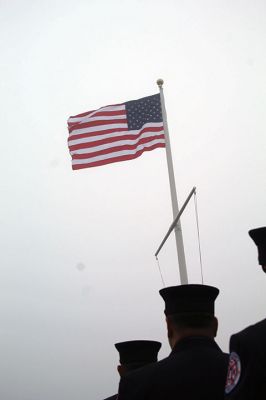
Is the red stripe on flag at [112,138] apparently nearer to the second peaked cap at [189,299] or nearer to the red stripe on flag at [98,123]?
the red stripe on flag at [98,123]

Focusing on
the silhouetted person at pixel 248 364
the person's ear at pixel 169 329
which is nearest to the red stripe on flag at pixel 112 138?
the person's ear at pixel 169 329

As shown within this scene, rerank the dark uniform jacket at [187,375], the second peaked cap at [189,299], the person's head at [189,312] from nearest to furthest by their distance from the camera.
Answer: the dark uniform jacket at [187,375], the person's head at [189,312], the second peaked cap at [189,299]

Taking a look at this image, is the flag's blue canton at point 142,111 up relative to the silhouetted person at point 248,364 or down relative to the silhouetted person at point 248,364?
up

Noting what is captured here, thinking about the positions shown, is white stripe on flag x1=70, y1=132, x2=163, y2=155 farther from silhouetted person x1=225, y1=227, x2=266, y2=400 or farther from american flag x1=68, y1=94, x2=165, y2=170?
silhouetted person x1=225, y1=227, x2=266, y2=400

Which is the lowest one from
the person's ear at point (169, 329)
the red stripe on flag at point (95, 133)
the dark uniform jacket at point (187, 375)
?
the dark uniform jacket at point (187, 375)

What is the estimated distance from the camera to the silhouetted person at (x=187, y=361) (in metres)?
3.25

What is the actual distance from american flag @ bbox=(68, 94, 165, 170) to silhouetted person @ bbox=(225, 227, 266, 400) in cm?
878

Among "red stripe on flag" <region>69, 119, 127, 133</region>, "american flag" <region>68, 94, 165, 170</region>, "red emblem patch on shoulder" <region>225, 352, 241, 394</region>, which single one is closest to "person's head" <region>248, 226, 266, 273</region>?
"red emblem patch on shoulder" <region>225, 352, 241, 394</region>

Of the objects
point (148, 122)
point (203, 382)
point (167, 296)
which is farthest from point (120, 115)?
point (203, 382)

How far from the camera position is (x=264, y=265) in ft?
9.25

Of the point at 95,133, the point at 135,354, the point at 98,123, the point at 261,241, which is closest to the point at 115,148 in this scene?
the point at 95,133

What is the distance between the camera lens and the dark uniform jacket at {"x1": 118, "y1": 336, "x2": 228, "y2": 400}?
3232 mm

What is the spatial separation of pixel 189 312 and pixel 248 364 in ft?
4.14

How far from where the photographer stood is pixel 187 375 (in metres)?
3.29
